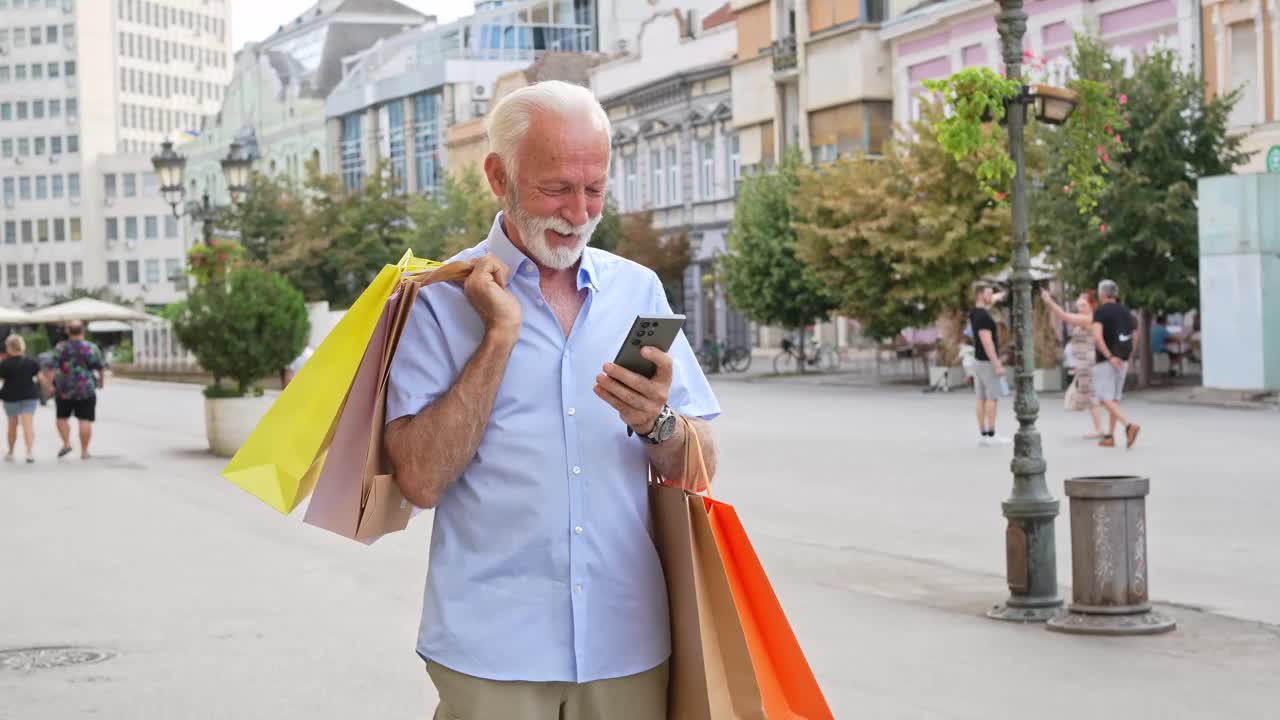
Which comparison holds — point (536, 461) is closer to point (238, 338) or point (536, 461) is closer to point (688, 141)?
point (238, 338)

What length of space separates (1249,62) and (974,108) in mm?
30589

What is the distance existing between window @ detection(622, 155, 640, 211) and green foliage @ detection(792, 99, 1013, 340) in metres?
26.9

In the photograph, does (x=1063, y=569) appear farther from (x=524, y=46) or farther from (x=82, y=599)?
(x=524, y=46)

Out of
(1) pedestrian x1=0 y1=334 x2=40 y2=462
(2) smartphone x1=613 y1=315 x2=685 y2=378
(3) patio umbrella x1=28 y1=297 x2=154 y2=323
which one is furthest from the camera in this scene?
(3) patio umbrella x1=28 y1=297 x2=154 y2=323

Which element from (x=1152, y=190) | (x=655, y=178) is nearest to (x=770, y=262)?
(x=1152, y=190)

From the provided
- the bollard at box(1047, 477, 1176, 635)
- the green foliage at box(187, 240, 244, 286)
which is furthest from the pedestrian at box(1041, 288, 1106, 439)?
the bollard at box(1047, 477, 1176, 635)

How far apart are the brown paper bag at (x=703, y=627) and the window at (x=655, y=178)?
64419 millimetres

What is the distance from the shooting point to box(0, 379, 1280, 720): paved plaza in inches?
316

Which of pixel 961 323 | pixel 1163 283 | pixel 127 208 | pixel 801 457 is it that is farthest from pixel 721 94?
pixel 127 208

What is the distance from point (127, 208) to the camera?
14400cm

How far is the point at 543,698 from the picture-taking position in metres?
3.33

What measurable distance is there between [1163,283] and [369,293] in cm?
3210

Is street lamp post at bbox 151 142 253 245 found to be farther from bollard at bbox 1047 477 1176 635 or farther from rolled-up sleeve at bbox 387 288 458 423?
rolled-up sleeve at bbox 387 288 458 423

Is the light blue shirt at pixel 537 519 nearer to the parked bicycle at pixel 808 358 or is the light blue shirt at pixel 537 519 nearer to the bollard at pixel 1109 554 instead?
the bollard at pixel 1109 554
